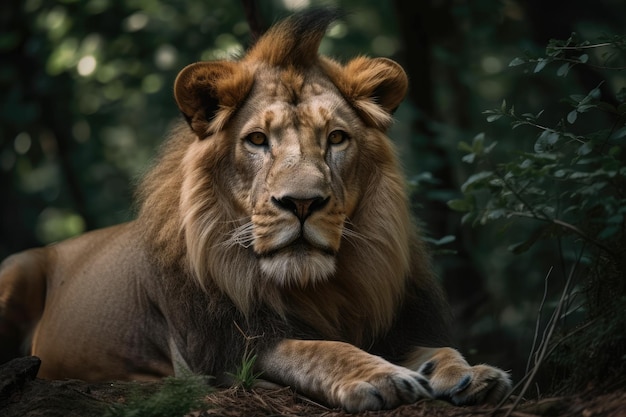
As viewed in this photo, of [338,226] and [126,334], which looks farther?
[126,334]

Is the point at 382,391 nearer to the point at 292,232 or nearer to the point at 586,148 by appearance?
the point at 292,232

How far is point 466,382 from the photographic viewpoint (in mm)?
3484

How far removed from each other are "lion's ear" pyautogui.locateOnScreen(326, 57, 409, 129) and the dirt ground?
1.38 meters

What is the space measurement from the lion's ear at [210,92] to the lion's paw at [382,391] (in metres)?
1.39

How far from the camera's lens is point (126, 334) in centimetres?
488

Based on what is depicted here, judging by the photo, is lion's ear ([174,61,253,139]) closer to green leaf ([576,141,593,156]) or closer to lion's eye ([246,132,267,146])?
lion's eye ([246,132,267,146])

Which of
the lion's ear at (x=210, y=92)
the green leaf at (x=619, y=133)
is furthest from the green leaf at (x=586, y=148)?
the lion's ear at (x=210, y=92)

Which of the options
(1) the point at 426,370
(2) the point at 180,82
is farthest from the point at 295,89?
(1) the point at 426,370

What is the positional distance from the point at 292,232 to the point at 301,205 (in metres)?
0.12

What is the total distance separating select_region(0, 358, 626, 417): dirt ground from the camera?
3.07 metres

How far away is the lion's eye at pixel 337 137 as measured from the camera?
162 inches

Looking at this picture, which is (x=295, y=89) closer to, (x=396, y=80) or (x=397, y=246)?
(x=396, y=80)

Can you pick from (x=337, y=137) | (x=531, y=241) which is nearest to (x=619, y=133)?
(x=531, y=241)

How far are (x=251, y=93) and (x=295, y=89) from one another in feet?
0.69
